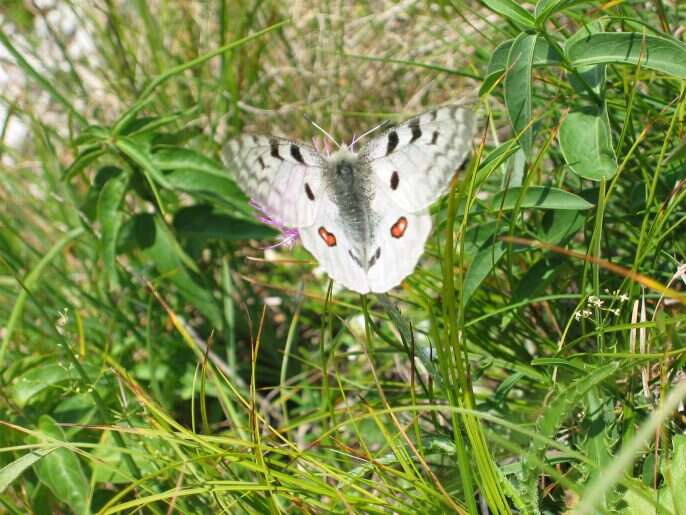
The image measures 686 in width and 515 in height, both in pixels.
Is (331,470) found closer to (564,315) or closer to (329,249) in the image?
(329,249)

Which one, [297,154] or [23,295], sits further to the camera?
[23,295]

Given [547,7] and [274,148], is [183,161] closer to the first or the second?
[274,148]

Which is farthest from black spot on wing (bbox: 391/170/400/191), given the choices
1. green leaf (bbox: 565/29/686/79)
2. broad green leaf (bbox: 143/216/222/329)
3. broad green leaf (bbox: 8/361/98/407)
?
broad green leaf (bbox: 8/361/98/407)

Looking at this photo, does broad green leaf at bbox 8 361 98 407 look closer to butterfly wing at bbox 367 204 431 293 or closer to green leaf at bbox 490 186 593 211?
butterfly wing at bbox 367 204 431 293

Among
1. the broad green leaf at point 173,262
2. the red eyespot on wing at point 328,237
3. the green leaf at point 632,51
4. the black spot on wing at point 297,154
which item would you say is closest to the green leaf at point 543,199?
the green leaf at point 632,51

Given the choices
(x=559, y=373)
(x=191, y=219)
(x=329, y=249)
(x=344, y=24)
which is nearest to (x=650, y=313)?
(x=559, y=373)

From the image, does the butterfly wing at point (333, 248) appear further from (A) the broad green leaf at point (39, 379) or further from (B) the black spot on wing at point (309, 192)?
(A) the broad green leaf at point (39, 379)

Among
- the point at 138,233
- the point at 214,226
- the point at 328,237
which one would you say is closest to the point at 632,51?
the point at 328,237
